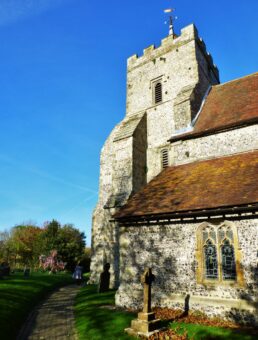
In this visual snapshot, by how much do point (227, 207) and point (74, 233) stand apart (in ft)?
122

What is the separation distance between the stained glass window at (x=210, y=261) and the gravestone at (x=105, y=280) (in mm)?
7502

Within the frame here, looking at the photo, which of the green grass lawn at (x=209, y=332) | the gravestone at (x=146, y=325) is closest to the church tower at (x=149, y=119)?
the gravestone at (x=146, y=325)

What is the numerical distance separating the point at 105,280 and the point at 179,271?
22.4 feet

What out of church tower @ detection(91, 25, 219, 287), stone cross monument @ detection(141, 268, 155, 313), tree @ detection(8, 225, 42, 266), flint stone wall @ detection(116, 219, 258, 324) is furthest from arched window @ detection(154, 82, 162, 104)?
tree @ detection(8, 225, 42, 266)

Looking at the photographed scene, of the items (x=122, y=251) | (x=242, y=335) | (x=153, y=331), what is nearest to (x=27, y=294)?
(x=122, y=251)

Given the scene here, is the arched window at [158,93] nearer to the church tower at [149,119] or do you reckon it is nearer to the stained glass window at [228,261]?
the church tower at [149,119]

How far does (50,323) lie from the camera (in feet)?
33.2

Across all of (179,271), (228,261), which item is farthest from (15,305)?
(228,261)

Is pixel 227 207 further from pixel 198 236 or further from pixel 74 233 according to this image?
pixel 74 233

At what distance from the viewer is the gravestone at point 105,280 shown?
14938 mm

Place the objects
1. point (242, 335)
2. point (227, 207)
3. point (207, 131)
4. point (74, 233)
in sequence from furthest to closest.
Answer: point (74, 233) → point (207, 131) → point (227, 207) → point (242, 335)

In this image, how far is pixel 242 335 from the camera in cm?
726

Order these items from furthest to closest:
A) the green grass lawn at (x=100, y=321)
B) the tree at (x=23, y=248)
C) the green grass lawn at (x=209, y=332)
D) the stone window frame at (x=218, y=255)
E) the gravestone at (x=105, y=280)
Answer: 1. the tree at (x=23, y=248)
2. the gravestone at (x=105, y=280)
3. the stone window frame at (x=218, y=255)
4. the green grass lawn at (x=100, y=321)
5. the green grass lawn at (x=209, y=332)

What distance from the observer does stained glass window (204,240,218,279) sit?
9219mm
